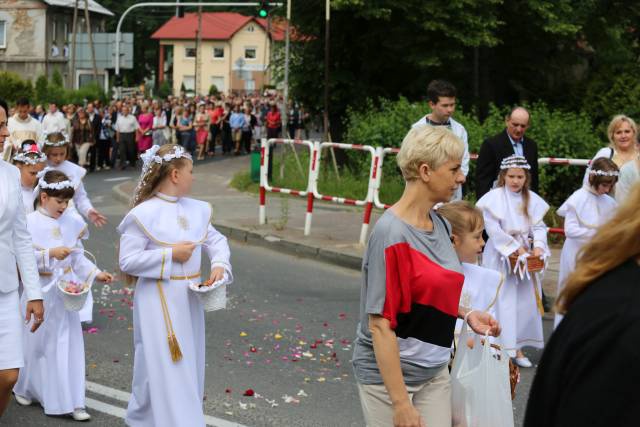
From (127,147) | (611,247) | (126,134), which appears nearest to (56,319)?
(611,247)

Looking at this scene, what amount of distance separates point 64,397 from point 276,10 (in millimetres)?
20800

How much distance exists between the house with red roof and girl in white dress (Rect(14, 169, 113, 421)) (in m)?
110

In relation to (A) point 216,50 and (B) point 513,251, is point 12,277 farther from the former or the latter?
(A) point 216,50

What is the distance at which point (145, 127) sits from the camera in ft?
104

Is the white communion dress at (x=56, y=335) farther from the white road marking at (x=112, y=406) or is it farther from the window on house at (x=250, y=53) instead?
the window on house at (x=250, y=53)

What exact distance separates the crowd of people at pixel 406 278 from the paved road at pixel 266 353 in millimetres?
467

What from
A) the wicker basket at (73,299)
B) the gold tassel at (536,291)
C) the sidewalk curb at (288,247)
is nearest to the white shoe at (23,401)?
the wicker basket at (73,299)

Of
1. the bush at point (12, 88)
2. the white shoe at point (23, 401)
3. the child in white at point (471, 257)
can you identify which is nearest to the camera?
the child in white at point (471, 257)

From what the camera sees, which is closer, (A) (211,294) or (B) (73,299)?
(A) (211,294)

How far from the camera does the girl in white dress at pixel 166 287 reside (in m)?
6.00

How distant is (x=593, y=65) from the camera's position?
26062 mm

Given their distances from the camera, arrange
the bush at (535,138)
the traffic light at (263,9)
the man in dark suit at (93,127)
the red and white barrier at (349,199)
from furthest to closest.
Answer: the man in dark suit at (93,127), the traffic light at (263,9), the bush at (535,138), the red and white barrier at (349,199)

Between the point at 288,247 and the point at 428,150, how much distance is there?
10.6m

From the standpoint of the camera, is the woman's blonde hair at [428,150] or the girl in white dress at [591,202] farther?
the girl in white dress at [591,202]
